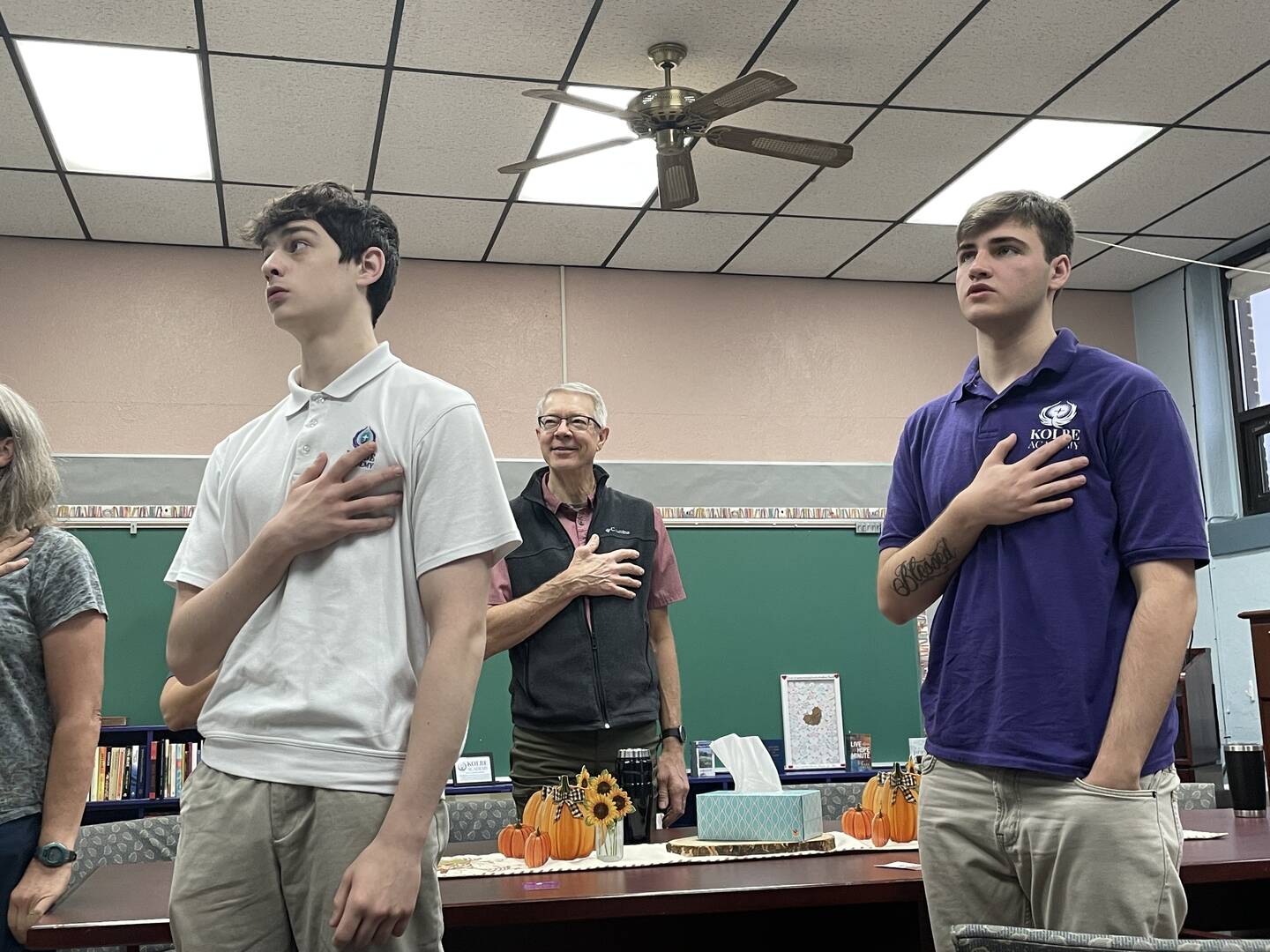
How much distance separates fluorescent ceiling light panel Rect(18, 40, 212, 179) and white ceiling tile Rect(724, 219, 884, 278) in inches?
99.5

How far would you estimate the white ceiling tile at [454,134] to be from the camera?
430 centimetres

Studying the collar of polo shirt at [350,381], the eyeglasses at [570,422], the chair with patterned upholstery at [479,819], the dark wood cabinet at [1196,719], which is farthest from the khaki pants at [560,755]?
the dark wood cabinet at [1196,719]

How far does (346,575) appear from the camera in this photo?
1246mm

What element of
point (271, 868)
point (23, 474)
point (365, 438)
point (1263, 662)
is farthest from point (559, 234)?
point (271, 868)

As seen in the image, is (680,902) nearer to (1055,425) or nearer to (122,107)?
(1055,425)

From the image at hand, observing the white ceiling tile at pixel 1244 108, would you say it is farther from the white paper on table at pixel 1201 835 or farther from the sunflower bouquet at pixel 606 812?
the sunflower bouquet at pixel 606 812

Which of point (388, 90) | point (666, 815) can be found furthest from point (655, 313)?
point (666, 815)

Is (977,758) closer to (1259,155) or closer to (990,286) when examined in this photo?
(990,286)

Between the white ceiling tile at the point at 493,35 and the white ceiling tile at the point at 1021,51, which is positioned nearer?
the white ceiling tile at the point at 493,35

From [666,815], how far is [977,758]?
1553 mm

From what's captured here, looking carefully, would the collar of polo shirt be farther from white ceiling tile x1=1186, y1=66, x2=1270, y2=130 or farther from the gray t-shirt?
white ceiling tile x1=1186, y1=66, x2=1270, y2=130

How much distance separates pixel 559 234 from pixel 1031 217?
410 centimetres

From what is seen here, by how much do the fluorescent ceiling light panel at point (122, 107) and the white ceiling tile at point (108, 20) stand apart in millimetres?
75

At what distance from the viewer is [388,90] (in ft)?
14.1
